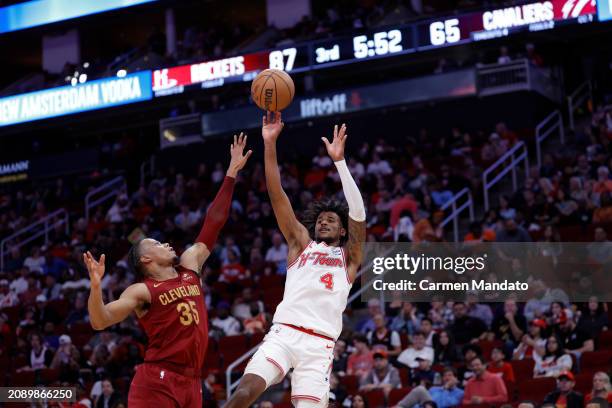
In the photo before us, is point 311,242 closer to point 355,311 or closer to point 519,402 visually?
point 519,402

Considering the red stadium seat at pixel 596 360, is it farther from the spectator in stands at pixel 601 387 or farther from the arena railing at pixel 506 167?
the arena railing at pixel 506 167

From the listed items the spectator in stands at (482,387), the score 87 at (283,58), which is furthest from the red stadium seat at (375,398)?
the score 87 at (283,58)

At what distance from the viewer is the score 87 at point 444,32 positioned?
18.4m

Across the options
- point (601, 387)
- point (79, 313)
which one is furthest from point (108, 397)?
point (601, 387)

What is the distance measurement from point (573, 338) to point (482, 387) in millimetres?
1404

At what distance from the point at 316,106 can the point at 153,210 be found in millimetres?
3904

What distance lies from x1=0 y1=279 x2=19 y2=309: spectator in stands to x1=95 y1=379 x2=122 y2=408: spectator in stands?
6106 mm

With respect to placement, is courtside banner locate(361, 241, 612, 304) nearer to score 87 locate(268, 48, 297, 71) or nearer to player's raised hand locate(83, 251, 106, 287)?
score 87 locate(268, 48, 297, 71)

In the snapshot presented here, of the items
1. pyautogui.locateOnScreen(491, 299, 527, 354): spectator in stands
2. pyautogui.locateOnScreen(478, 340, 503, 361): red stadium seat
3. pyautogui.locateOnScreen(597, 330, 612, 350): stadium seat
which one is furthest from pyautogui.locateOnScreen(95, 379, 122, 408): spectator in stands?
pyautogui.locateOnScreen(597, 330, 612, 350): stadium seat

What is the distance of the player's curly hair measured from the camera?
7.96 metres

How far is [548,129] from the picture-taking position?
66.8 ft

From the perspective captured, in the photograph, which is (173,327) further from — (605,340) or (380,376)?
(605,340)

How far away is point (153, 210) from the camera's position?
69.7 ft

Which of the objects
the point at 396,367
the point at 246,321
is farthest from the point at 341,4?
the point at 396,367
